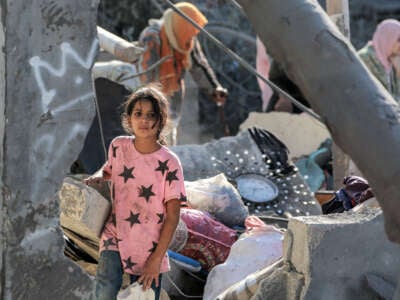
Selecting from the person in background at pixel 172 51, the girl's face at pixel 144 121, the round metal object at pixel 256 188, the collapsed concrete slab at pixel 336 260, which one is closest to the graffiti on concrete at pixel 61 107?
the girl's face at pixel 144 121

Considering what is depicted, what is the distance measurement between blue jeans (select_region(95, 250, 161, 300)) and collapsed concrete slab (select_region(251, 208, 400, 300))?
60 centimetres

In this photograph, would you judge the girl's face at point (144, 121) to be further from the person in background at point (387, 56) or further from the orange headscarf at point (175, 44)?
the person in background at point (387, 56)

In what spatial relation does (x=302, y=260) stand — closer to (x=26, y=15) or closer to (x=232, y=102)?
(x=26, y=15)

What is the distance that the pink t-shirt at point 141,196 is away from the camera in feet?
16.1

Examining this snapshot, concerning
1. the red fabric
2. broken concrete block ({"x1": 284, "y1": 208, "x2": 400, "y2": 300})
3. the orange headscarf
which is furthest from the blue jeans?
the orange headscarf

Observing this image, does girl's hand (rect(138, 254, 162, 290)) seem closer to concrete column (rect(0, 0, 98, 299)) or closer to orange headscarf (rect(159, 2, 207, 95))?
concrete column (rect(0, 0, 98, 299))

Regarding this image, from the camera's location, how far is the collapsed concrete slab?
5035 mm

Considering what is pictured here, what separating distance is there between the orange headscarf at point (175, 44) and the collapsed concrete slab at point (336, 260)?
5967 mm

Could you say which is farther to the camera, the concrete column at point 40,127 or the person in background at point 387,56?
the person in background at point 387,56

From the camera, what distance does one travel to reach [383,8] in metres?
17.4

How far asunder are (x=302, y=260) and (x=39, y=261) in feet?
3.76

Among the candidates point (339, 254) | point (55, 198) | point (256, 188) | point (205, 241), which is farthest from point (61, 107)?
point (256, 188)

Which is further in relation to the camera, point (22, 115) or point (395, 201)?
point (22, 115)

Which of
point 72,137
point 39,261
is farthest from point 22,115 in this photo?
point 39,261
